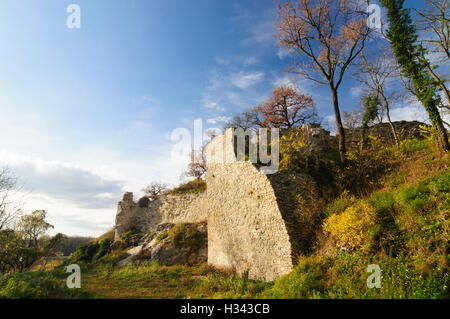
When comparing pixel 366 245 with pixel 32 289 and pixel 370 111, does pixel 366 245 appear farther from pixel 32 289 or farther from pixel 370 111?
pixel 370 111

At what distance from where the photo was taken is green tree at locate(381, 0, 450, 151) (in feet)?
30.3

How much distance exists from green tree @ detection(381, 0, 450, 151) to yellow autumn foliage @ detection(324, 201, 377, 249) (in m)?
6.00

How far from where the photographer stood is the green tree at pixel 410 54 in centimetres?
924

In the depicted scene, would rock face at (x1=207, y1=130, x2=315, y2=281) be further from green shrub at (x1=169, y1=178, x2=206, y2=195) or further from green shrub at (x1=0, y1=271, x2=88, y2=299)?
green shrub at (x1=169, y1=178, x2=206, y2=195)

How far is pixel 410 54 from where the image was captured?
1024 cm

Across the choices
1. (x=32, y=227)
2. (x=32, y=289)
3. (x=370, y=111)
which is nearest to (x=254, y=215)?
(x=32, y=289)

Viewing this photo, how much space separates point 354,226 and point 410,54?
969cm

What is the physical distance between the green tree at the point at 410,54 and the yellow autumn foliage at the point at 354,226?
19.7 ft

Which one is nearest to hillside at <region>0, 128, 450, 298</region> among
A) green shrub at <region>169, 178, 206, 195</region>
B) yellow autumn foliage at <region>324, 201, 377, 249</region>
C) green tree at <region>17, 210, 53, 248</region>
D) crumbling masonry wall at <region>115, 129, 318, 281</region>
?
yellow autumn foliage at <region>324, 201, 377, 249</region>

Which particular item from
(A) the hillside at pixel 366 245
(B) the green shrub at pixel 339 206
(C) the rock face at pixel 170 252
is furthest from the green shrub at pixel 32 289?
(B) the green shrub at pixel 339 206

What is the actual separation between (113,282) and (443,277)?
1342 centimetres

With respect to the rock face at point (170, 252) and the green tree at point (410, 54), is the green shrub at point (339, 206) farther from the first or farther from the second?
the rock face at point (170, 252)
